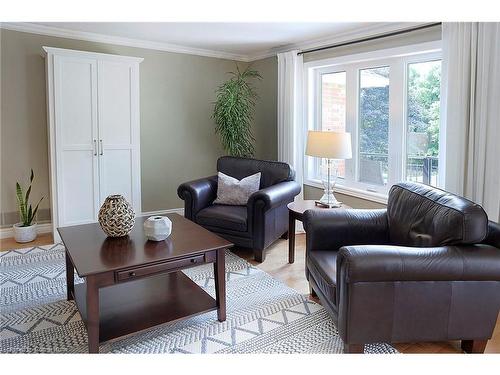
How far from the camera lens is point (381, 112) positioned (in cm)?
405

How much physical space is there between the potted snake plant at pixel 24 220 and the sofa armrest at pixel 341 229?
2976 millimetres

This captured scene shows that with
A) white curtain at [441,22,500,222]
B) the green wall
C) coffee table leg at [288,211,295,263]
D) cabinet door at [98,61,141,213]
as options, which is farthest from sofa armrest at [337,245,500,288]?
the green wall

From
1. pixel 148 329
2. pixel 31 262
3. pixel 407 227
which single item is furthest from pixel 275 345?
pixel 31 262

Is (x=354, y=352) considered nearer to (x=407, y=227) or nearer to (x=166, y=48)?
(x=407, y=227)

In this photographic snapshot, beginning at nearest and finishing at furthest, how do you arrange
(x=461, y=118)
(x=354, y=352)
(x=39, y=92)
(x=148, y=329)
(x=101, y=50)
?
1. (x=354, y=352)
2. (x=148, y=329)
3. (x=461, y=118)
4. (x=39, y=92)
5. (x=101, y=50)

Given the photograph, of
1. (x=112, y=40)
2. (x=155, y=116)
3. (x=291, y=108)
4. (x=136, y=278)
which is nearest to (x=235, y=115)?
(x=291, y=108)

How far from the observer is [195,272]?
338cm

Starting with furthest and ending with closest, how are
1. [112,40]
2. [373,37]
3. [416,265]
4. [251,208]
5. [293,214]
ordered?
[112,40]
[373,37]
[251,208]
[293,214]
[416,265]

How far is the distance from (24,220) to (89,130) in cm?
114

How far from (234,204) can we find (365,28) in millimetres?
2127

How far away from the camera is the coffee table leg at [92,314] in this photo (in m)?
2.05

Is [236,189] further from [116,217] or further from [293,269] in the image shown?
[116,217]

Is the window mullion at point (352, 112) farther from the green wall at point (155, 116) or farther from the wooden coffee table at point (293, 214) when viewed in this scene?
the green wall at point (155, 116)

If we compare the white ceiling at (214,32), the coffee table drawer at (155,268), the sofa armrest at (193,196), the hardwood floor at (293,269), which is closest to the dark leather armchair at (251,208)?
the sofa armrest at (193,196)
